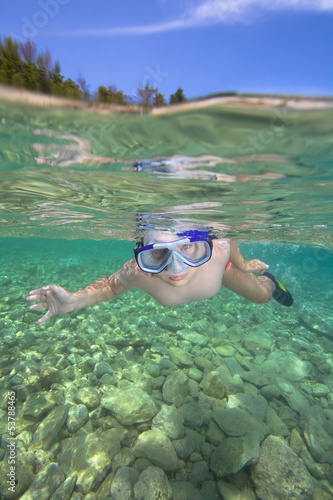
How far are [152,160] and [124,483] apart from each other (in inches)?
182

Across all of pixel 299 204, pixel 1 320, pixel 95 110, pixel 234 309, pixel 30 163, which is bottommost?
pixel 234 309

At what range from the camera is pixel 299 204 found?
269 inches

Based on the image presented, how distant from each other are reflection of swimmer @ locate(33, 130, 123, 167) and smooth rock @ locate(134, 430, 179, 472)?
4.39 meters

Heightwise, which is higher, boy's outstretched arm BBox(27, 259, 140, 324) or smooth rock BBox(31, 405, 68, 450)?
boy's outstretched arm BBox(27, 259, 140, 324)

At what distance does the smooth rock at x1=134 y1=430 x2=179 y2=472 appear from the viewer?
3.35 m

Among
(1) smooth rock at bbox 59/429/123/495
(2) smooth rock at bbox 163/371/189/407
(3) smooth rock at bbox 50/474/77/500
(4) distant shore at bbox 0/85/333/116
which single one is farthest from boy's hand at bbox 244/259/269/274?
(3) smooth rock at bbox 50/474/77/500

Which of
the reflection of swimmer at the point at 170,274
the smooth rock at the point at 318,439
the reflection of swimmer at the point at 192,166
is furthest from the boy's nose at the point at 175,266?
the smooth rock at the point at 318,439

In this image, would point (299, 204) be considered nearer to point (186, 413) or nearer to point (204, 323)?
point (204, 323)

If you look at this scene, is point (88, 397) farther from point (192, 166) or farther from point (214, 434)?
point (192, 166)

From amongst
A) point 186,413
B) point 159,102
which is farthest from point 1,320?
point 159,102

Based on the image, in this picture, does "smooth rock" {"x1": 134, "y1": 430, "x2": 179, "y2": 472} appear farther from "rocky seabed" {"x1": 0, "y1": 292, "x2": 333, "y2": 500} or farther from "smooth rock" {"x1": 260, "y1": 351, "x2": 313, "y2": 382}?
"smooth rock" {"x1": 260, "y1": 351, "x2": 313, "y2": 382}

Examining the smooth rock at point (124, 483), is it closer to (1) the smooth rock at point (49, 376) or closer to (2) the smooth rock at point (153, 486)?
(2) the smooth rock at point (153, 486)

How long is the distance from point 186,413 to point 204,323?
4.40 m

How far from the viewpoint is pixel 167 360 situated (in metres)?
5.59
